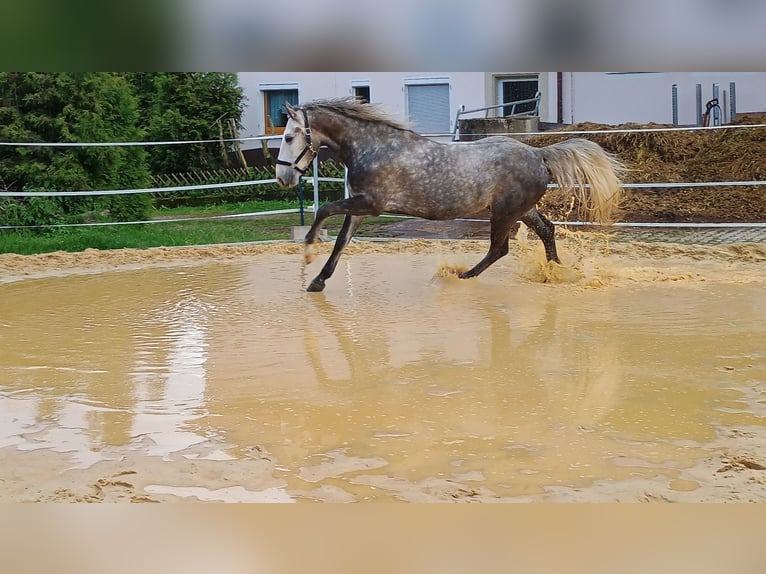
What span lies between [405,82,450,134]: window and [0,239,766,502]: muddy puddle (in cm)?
657

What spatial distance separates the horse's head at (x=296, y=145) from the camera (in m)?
6.63

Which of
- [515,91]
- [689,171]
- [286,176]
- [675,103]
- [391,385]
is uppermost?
[515,91]

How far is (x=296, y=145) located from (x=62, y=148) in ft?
17.3

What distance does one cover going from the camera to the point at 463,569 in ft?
6.45

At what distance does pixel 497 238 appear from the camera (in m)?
7.20

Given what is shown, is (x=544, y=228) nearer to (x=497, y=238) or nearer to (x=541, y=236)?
(x=541, y=236)

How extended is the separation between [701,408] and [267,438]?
197cm

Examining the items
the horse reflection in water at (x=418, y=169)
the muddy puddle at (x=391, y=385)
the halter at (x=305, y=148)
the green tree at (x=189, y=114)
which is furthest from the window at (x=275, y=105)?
the halter at (x=305, y=148)

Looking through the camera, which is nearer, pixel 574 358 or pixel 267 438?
pixel 267 438

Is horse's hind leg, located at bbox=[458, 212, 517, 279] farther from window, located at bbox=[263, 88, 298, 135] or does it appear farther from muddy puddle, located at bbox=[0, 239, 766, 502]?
window, located at bbox=[263, 88, 298, 135]

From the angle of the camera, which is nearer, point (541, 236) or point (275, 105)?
point (541, 236)

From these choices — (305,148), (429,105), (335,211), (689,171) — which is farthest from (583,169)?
(429,105)

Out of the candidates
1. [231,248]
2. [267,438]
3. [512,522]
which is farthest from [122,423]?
[231,248]
